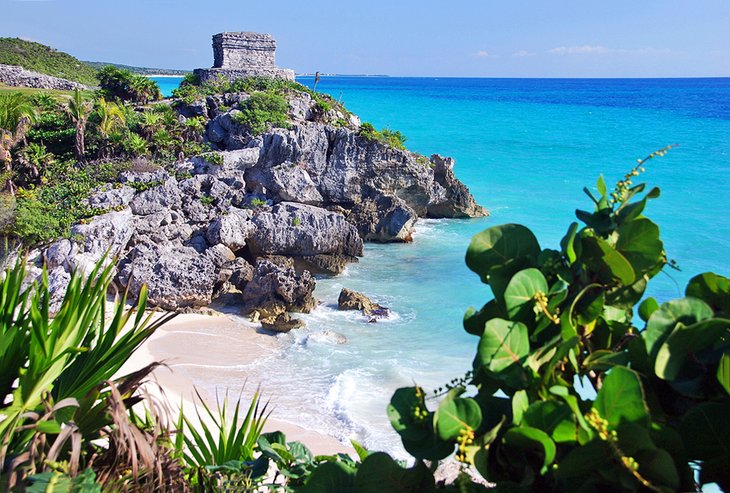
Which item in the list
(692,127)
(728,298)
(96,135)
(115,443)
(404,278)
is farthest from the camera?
(692,127)

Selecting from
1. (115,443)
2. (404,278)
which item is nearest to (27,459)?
(115,443)

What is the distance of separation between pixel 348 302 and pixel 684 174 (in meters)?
28.2

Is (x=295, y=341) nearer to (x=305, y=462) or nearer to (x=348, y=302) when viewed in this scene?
(x=348, y=302)

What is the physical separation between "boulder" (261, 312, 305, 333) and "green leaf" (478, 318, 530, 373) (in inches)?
449

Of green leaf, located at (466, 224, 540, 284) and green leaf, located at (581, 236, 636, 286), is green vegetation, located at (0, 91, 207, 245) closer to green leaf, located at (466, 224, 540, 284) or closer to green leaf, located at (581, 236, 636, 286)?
green leaf, located at (466, 224, 540, 284)

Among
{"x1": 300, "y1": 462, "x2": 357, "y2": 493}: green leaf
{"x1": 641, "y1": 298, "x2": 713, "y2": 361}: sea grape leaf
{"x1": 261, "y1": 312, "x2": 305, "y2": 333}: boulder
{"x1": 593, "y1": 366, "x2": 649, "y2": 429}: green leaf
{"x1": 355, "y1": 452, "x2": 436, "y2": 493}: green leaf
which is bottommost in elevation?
{"x1": 261, "y1": 312, "x2": 305, "y2": 333}: boulder

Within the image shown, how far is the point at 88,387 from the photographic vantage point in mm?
2635

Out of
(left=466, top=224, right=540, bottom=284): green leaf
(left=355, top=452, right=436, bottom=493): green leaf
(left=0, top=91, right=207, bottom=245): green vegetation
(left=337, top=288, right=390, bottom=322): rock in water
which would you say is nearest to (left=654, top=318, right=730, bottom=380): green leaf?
(left=466, top=224, right=540, bottom=284): green leaf

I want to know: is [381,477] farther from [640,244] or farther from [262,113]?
[262,113]

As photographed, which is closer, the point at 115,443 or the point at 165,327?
the point at 115,443

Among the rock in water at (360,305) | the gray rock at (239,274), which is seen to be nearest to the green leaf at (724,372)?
the rock in water at (360,305)

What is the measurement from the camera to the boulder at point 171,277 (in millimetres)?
13508

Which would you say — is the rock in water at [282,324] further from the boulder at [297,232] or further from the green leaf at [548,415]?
the green leaf at [548,415]

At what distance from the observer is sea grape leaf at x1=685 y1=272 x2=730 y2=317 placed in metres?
1.91
